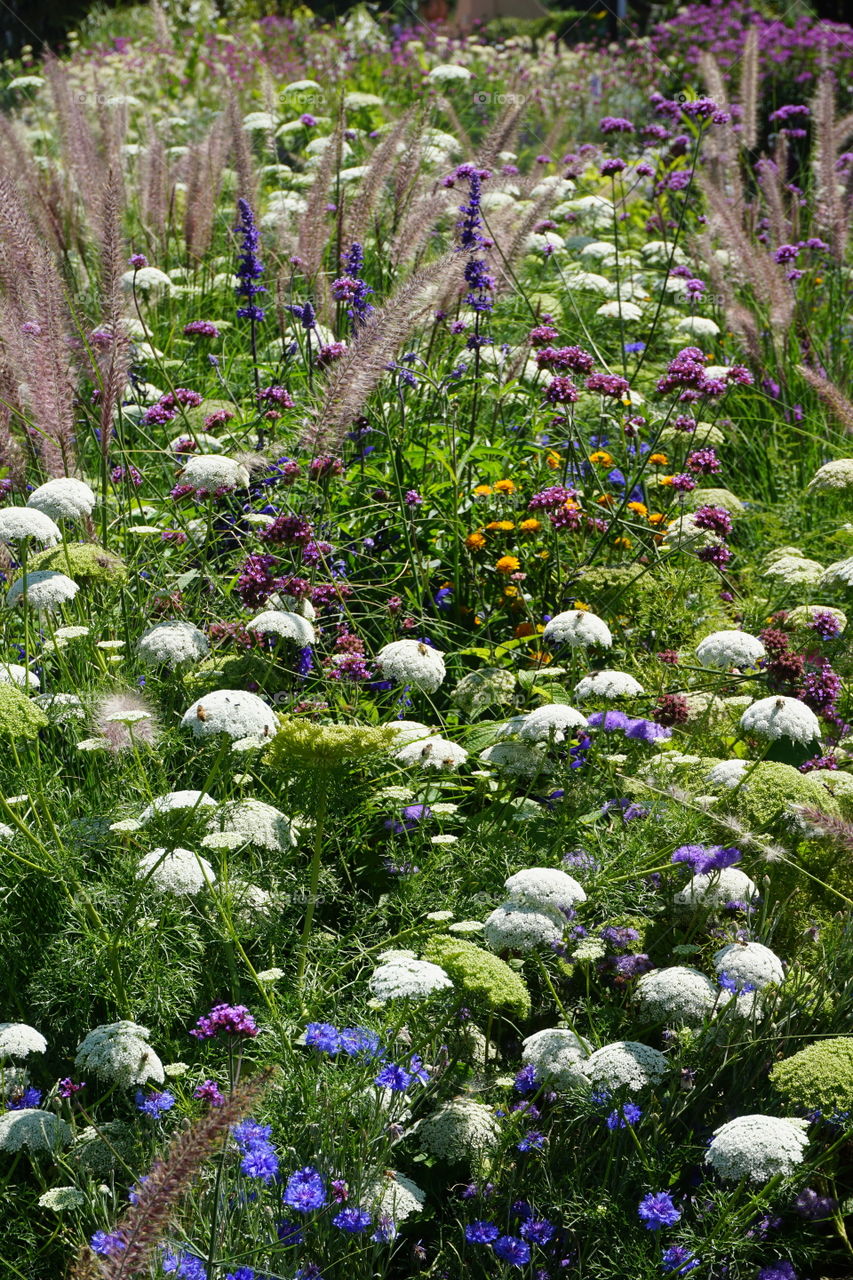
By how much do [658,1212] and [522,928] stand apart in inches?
23.2

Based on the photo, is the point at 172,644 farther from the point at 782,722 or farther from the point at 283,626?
the point at 782,722

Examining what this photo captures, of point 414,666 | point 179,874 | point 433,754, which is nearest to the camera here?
point 179,874

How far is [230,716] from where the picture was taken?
2938mm

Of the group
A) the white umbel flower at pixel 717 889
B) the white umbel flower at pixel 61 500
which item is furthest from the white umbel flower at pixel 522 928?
the white umbel flower at pixel 61 500

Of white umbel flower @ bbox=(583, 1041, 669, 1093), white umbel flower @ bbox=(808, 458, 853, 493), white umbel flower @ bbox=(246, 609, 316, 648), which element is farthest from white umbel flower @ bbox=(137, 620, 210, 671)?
white umbel flower @ bbox=(808, 458, 853, 493)

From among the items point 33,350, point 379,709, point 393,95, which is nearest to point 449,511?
point 379,709

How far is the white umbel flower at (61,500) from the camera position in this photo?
141 inches

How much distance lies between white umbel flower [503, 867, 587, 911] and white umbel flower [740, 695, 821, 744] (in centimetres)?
67

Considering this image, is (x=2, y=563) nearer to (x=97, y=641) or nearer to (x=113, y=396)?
(x=97, y=641)

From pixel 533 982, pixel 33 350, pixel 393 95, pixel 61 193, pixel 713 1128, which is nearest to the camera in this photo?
pixel 713 1128

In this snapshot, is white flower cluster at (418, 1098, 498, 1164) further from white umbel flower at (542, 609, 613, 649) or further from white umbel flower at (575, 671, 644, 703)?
white umbel flower at (542, 609, 613, 649)

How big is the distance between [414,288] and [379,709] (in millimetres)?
1320

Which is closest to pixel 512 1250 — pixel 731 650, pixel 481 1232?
pixel 481 1232

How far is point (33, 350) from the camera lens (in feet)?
13.0
